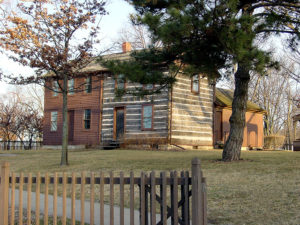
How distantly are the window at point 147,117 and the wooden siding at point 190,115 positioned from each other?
161 cm

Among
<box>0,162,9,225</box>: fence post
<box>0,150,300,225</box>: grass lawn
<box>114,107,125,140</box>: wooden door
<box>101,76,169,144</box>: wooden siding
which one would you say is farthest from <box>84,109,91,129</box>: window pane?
<box>0,162,9,225</box>: fence post

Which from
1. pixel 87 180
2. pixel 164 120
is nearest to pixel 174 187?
pixel 87 180

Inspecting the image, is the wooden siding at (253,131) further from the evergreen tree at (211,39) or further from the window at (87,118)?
the evergreen tree at (211,39)

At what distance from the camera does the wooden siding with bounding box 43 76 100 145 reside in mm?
28422

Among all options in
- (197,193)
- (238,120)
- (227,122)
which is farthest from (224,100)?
(197,193)

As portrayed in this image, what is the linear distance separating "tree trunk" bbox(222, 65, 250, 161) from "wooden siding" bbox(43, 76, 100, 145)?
15.0 m

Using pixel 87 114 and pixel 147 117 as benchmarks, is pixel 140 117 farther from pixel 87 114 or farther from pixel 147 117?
pixel 87 114

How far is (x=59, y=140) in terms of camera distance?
100 feet

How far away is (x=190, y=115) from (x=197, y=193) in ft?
71.7

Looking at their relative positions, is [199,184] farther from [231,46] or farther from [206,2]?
[206,2]

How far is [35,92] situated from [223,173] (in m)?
51.8

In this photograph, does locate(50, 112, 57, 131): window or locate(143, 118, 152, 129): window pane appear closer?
locate(143, 118, 152, 129): window pane

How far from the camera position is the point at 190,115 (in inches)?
1035

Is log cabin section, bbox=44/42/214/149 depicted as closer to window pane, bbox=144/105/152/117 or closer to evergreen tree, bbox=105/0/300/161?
window pane, bbox=144/105/152/117
